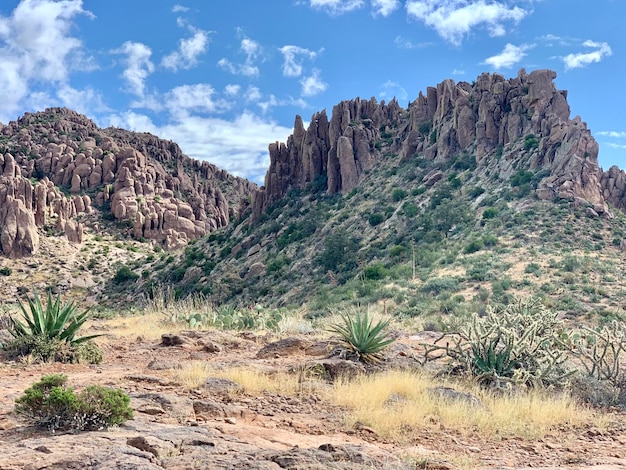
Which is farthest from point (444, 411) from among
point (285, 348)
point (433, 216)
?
point (433, 216)

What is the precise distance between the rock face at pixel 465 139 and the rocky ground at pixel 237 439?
100 ft

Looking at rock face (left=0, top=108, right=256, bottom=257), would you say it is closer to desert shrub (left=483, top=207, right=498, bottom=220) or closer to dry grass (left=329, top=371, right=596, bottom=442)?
desert shrub (left=483, top=207, right=498, bottom=220)

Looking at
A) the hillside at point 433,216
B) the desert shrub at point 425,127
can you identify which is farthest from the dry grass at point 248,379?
the desert shrub at point 425,127

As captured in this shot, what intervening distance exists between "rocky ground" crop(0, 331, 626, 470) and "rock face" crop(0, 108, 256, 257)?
178 ft

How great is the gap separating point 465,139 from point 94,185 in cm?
5533

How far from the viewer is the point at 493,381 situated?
7.52 metres

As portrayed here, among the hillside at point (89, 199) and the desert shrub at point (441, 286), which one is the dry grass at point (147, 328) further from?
the hillside at point (89, 199)

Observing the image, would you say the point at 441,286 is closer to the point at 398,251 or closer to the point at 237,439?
the point at 398,251

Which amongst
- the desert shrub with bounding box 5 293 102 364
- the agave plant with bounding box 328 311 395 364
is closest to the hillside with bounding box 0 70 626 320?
the agave plant with bounding box 328 311 395 364

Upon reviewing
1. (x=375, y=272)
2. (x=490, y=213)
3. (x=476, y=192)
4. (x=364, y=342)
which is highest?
(x=476, y=192)

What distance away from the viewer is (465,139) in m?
46.2

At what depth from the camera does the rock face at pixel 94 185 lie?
62.4m

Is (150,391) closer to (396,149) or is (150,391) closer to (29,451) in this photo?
(29,451)

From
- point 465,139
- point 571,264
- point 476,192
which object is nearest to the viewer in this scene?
point 571,264
